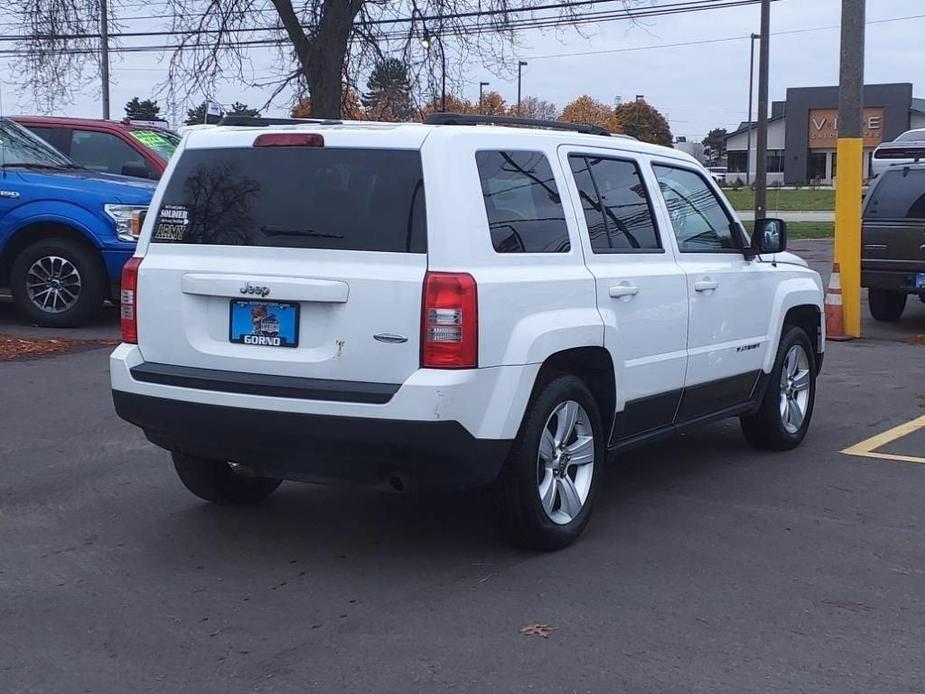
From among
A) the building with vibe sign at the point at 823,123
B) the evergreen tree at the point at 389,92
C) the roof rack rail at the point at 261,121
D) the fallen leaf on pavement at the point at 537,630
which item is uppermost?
the building with vibe sign at the point at 823,123

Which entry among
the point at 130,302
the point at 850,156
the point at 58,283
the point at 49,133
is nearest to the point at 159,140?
the point at 49,133

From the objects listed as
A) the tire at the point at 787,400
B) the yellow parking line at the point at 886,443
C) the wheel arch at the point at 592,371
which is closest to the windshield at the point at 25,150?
the tire at the point at 787,400

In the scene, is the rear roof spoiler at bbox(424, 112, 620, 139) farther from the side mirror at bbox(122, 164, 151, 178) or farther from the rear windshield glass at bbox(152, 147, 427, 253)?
the side mirror at bbox(122, 164, 151, 178)

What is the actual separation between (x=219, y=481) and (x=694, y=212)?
2.90 m

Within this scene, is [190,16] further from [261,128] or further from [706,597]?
[706,597]

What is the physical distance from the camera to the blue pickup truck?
1138 cm

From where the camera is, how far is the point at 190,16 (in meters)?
20.1

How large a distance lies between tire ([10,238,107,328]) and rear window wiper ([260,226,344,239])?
7046 mm

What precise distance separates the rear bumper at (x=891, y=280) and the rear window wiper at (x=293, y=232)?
932cm

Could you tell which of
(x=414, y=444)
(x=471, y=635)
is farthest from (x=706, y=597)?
(x=414, y=444)

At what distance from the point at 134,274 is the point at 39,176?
7023 millimetres

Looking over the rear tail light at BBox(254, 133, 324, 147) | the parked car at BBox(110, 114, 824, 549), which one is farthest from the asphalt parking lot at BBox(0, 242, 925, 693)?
the rear tail light at BBox(254, 133, 324, 147)

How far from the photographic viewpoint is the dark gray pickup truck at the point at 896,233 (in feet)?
41.1

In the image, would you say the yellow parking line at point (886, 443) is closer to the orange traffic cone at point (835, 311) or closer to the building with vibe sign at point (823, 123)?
the orange traffic cone at point (835, 311)
